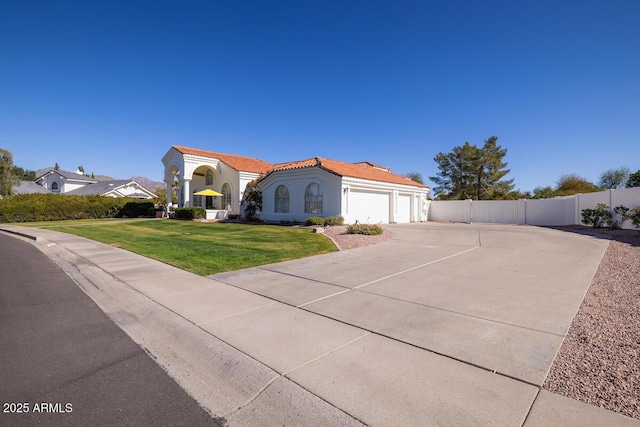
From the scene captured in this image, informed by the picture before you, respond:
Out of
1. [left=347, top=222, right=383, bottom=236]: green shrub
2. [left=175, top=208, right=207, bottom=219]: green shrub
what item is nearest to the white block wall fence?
[left=347, top=222, right=383, bottom=236]: green shrub

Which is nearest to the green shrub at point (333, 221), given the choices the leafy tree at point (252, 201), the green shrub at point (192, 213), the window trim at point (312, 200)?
the window trim at point (312, 200)

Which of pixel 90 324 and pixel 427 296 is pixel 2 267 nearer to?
pixel 90 324

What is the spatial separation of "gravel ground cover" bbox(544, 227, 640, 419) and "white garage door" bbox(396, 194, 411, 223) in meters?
19.1

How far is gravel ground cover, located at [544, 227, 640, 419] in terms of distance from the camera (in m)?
2.72

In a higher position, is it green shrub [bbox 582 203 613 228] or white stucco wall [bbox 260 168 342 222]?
white stucco wall [bbox 260 168 342 222]

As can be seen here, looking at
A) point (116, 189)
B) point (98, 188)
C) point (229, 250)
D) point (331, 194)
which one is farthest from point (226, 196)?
point (98, 188)

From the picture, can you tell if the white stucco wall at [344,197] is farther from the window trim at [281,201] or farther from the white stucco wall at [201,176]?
the white stucco wall at [201,176]

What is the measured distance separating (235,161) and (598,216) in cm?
2863

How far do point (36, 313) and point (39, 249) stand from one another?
977 cm

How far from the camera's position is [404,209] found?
85.0 ft

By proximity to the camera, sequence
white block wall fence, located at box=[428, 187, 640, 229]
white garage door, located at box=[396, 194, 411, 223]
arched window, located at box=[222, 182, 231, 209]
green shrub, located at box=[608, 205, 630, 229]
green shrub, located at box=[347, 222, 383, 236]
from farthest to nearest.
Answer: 1. arched window, located at box=[222, 182, 231, 209]
2. white garage door, located at box=[396, 194, 411, 223]
3. white block wall fence, located at box=[428, 187, 640, 229]
4. green shrub, located at box=[608, 205, 630, 229]
5. green shrub, located at box=[347, 222, 383, 236]

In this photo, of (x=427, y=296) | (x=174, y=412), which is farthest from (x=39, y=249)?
(x=427, y=296)

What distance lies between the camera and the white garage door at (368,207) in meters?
20.4

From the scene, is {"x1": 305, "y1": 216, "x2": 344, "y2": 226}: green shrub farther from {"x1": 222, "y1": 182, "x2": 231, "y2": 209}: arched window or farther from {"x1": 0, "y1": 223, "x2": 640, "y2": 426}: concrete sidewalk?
{"x1": 222, "y1": 182, "x2": 231, "y2": 209}: arched window
